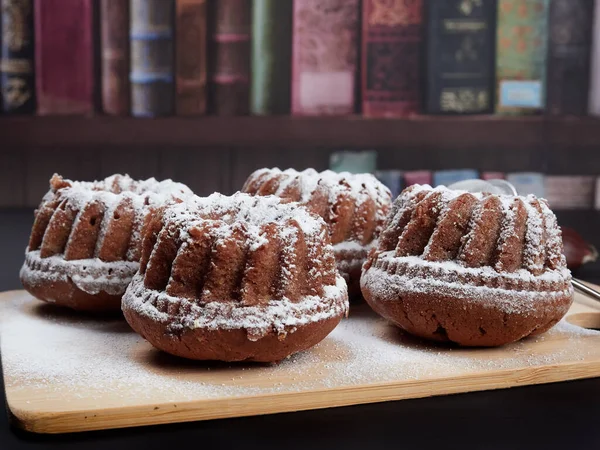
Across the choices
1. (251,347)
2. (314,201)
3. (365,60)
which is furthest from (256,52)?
(251,347)

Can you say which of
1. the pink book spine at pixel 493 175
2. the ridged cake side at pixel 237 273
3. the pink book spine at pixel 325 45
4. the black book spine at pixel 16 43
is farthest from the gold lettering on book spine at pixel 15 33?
the pink book spine at pixel 493 175

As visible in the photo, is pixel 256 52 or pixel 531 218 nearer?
pixel 531 218

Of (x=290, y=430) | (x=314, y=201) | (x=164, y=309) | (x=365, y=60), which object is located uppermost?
(x=365, y=60)

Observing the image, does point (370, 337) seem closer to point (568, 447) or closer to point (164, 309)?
point (164, 309)

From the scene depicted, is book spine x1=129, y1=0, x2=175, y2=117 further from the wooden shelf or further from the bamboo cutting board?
the bamboo cutting board

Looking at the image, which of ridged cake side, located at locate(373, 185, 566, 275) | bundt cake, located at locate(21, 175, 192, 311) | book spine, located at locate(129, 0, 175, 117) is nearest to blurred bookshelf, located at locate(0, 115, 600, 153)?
book spine, located at locate(129, 0, 175, 117)

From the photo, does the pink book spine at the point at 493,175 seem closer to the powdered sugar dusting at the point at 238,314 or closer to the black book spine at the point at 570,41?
the black book spine at the point at 570,41
